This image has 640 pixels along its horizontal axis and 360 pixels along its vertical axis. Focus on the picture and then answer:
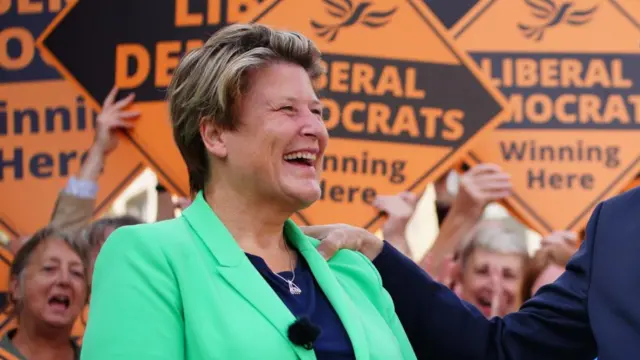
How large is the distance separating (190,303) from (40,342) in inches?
76.1

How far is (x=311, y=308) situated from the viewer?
79.7 inches

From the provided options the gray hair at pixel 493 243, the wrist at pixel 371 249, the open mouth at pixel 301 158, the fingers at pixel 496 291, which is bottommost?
the fingers at pixel 496 291

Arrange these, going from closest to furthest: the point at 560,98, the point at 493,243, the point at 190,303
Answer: the point at 190,303 → the point at 560,98 → the point at 493,243

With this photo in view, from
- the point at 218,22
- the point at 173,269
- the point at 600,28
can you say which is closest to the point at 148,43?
the point at 218,22

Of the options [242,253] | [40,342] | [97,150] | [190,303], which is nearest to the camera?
[190,303]

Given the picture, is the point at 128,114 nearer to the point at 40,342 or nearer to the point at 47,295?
the point at 47,295

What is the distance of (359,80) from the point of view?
3.94 metres

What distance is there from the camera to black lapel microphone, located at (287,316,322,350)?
74.5 inches

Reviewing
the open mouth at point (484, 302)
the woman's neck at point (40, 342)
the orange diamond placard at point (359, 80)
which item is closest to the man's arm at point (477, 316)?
the orange diamond placard at point (359, 80)

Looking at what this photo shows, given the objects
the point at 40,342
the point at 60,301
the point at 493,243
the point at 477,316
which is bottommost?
the point at 40,342

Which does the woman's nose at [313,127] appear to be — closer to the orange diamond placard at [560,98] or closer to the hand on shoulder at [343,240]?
the hand on shoulder at [343,240]

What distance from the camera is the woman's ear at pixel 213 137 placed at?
2100 millimetres

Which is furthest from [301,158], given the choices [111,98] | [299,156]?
[111,98]

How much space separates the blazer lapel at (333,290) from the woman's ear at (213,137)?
0.70 ft
